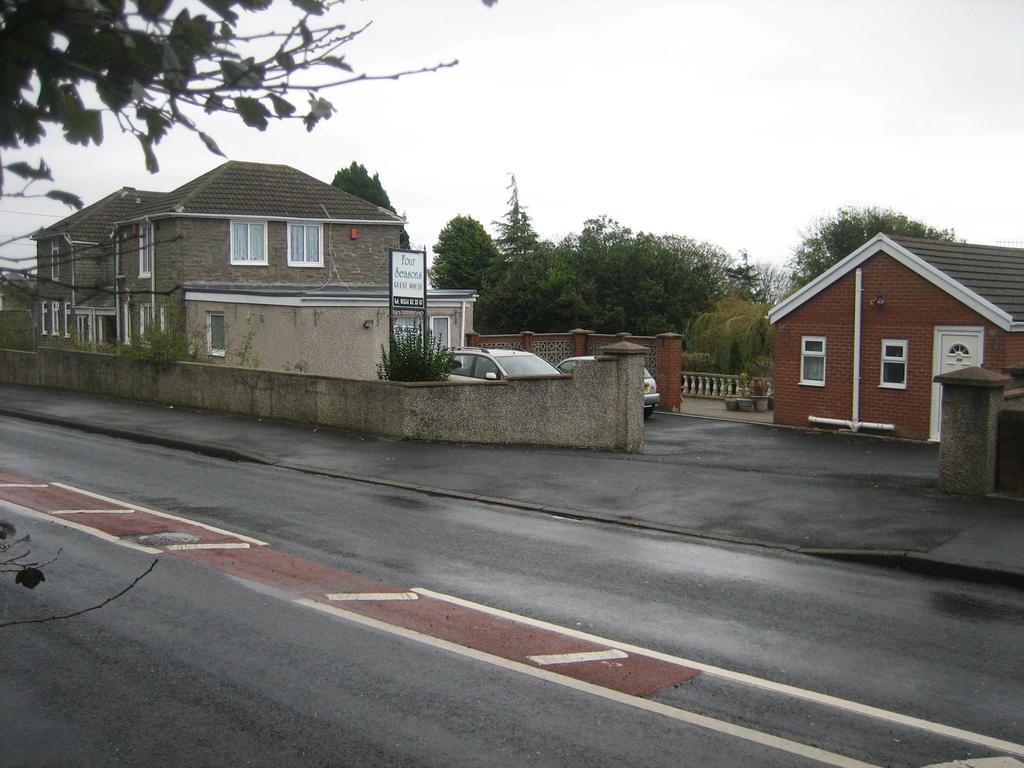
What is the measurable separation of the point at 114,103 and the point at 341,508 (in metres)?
8.94

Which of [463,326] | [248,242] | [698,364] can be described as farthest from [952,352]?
[248,242]

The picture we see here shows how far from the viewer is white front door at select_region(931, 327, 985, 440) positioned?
2198 cm

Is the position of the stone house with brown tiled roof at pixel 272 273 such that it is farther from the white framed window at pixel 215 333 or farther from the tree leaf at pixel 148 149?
the tree leaf at pixel 148 149

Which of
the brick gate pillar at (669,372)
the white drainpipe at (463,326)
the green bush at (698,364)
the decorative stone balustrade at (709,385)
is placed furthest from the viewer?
the green bush at (698,364)

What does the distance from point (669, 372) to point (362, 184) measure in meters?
47.4

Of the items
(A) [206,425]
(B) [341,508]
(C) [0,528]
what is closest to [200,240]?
(A) [206,425]

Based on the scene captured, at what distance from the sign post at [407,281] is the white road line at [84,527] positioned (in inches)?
356

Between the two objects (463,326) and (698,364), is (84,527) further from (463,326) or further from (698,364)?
(698,364)

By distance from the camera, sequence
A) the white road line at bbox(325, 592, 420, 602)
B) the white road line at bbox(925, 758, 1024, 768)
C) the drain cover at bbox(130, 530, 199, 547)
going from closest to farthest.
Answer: the white road line at bbox(925, 758, 1024, 768) → the white road line at bbox(325, 592, 420, 602) → the drain cover at bbox(130, 530, 199, 547)

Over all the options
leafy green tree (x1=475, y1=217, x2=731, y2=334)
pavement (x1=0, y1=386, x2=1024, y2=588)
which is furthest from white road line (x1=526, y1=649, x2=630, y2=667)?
leafy green tree (x1=475, y1=217, x2=731, y2=334)

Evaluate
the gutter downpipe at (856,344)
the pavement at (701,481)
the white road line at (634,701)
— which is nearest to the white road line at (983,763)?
the white road line at (634,701)

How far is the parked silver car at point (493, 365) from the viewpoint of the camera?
20.7m

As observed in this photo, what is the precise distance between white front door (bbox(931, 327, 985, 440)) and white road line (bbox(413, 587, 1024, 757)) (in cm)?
1757

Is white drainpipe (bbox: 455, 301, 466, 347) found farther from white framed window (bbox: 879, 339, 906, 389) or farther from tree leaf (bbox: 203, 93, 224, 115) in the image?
tree leaf (bbox: 203, 93, 224, 115)
